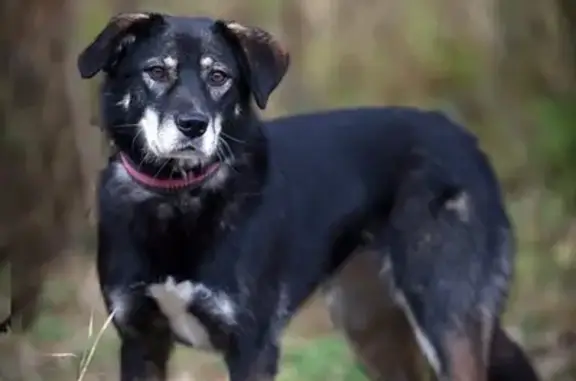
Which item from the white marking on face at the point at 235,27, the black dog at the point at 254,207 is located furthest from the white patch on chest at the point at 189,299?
the white marking on face at the point at 235,27

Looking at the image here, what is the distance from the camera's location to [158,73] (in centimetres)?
251

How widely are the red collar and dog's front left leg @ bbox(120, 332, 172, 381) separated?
351mm

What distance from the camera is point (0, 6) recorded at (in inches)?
120

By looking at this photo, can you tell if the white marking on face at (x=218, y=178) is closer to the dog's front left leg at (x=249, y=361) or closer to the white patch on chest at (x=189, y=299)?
the white patch on chest at (x=189, y=299)

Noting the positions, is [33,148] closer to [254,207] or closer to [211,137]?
[254,207]

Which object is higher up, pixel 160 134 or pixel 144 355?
pixel 160 134

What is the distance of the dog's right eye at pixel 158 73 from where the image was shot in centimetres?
250

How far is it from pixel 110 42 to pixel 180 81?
0.61 ft

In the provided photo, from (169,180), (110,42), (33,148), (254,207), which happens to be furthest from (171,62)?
(33,148)

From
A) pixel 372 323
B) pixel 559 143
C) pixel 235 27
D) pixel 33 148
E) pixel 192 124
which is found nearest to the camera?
pixel 192 124

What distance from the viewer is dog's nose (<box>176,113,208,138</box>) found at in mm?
2402

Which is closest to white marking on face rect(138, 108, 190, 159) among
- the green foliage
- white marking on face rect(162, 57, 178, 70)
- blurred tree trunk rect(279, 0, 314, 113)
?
white marking on face rect(162, 57, 178, 70)

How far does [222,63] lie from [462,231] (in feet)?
2.60

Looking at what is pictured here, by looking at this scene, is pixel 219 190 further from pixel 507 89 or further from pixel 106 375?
pixel 507 89
